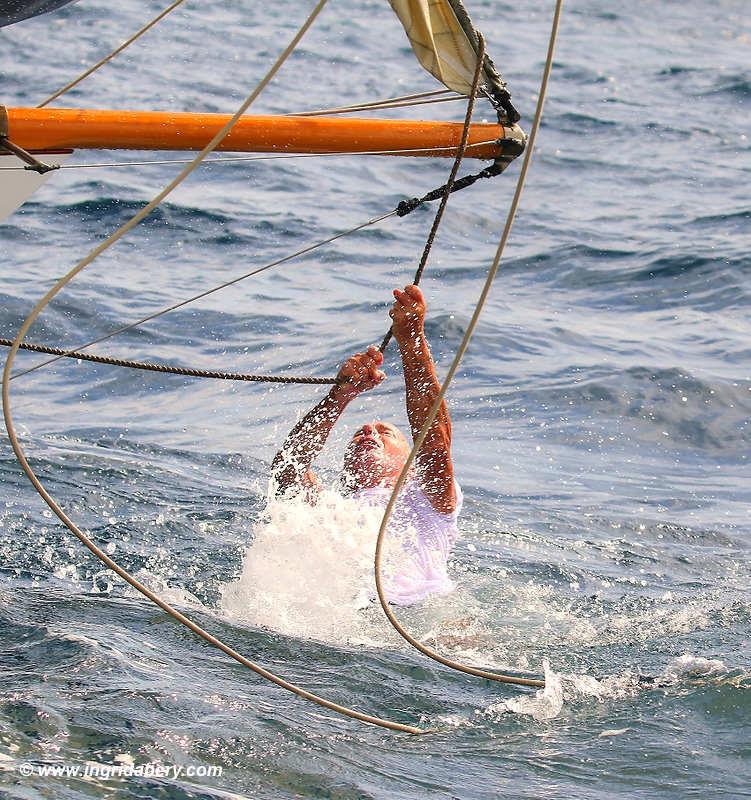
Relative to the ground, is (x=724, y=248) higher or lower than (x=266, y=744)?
higher

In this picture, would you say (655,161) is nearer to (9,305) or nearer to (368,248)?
(368,248)

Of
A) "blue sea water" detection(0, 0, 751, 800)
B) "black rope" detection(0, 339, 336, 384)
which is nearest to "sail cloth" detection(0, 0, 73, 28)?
"black rope" detection(0, 339, 336, 384)

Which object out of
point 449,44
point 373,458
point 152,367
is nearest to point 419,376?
point 373,458

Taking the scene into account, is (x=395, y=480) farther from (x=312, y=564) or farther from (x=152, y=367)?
(x=152, y=367)

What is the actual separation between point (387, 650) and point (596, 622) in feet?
3.48

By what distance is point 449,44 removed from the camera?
5.01m

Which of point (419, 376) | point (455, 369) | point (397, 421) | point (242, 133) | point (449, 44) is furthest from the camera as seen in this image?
point (397, 421)

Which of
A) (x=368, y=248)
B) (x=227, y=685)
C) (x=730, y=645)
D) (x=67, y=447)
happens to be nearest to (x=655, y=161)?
(x=368, y=248)

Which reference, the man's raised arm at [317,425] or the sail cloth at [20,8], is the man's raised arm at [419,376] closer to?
the man's raised arm at [317,425]

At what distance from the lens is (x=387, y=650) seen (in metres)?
4.95

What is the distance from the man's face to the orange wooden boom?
1163mm

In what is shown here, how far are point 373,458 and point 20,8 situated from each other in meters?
2.19

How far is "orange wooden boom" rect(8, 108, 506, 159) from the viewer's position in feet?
14.6

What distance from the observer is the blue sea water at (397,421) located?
4043 mm
